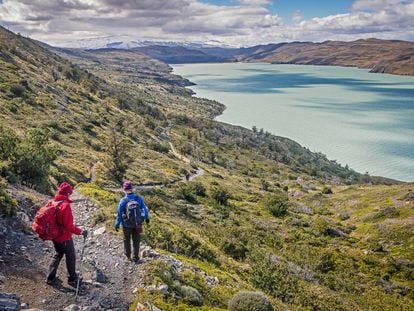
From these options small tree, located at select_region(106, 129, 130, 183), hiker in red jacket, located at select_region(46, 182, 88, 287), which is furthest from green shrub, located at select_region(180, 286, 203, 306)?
small tree, located at select_region(106, 129, 130, 183)

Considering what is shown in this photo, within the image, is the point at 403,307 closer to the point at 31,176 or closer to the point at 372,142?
the point at 31,176

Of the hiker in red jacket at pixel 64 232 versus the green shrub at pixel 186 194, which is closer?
the hiker in red jacket at pixel 64 232

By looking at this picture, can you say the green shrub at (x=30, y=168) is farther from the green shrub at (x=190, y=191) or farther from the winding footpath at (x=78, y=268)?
the green shrub at (x=190, y=191)

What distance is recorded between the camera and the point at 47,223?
10516mm

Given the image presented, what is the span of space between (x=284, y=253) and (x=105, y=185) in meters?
18.8

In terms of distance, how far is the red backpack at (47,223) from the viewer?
10477mm

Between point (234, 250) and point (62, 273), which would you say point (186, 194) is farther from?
point (62, 273)

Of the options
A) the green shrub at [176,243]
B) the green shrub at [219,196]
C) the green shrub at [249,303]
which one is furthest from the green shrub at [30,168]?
the green shrub at [219,196]

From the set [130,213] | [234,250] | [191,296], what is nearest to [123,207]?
[130,213]

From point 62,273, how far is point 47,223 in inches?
100

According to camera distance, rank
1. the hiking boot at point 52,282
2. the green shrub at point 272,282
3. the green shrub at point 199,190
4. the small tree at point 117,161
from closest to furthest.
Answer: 1. the hiking boot at point 52,282
2. the green shrub at point 272,282
3. the small tree at point 117,161
4. the green shrub at point 199,190

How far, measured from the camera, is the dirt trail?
10750 millimetres

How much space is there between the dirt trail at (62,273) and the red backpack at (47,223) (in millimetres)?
1647

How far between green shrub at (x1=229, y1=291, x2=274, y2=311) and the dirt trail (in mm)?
3325
